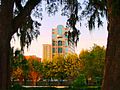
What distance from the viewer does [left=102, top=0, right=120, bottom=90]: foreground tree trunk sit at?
7863mm

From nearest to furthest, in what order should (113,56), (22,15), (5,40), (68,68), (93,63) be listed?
(113,56)
(5,40)
(22,15)
(93,63)
(68,68)

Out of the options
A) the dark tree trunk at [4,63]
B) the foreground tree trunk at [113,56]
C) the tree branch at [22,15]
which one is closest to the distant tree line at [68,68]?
the tree branch at [22,15]

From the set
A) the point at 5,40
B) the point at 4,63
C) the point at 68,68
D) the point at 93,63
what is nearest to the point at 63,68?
the point at 68,68

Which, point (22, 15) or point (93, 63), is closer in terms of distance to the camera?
point (22, 15)

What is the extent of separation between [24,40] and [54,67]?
60.0 m

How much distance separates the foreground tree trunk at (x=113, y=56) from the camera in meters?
7.86

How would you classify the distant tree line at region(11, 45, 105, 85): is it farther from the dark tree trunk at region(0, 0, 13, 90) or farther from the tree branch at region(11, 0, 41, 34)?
the dark tree trunk at region(0, 0, 13, 90)

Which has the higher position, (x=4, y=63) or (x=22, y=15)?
(x=22, y=15)

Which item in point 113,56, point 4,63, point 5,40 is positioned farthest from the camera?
point 5,40

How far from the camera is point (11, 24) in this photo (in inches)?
436

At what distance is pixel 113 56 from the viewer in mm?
8008

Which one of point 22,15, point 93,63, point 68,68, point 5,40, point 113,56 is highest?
point 93,63

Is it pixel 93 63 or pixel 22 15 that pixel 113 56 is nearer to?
pixel 22 15

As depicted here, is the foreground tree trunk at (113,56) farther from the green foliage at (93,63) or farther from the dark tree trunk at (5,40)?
the green foliage at (93,63)
